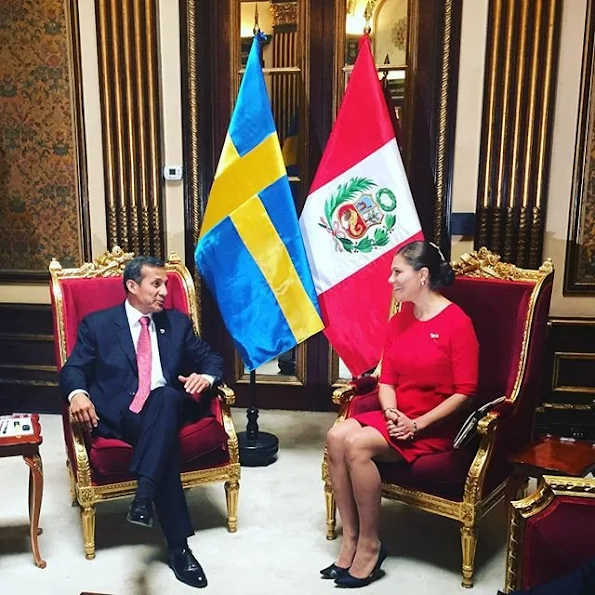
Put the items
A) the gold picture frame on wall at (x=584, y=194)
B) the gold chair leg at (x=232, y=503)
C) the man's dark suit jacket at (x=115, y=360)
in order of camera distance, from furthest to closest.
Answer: the gold picture frame on wall at (x=584, y=194) → the gold chair leg at (x=232, y=503) → the man's dark suit jacket at (x=115, y=360)

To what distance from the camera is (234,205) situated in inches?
112

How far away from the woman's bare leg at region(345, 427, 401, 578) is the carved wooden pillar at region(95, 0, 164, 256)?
1.82 m

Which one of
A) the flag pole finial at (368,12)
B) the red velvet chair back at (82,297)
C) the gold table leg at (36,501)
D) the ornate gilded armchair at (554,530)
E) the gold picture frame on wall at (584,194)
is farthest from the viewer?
the flag pole finial at (368,12)

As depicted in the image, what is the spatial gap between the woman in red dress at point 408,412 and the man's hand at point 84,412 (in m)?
0.80

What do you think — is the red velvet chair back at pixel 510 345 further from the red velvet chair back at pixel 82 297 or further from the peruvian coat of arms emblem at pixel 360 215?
the red velvet chair back at pixel 82 297

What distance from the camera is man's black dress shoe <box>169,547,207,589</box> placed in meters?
2.12

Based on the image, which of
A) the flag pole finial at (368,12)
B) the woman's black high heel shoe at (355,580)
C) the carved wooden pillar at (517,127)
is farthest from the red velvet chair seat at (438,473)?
the flag pole finial at (368,12)

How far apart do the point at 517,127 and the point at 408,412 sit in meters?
1.61

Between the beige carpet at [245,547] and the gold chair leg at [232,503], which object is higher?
the gold chair leg at [232,503]

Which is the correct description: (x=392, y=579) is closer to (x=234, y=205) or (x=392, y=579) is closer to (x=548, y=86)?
(x=234, y=205)

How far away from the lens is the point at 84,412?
86.8 inches

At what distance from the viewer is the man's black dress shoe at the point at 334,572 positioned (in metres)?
2.15

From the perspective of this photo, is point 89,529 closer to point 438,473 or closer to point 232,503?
point 232,503

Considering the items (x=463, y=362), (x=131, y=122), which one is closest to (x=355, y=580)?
(x=463, y=362)
